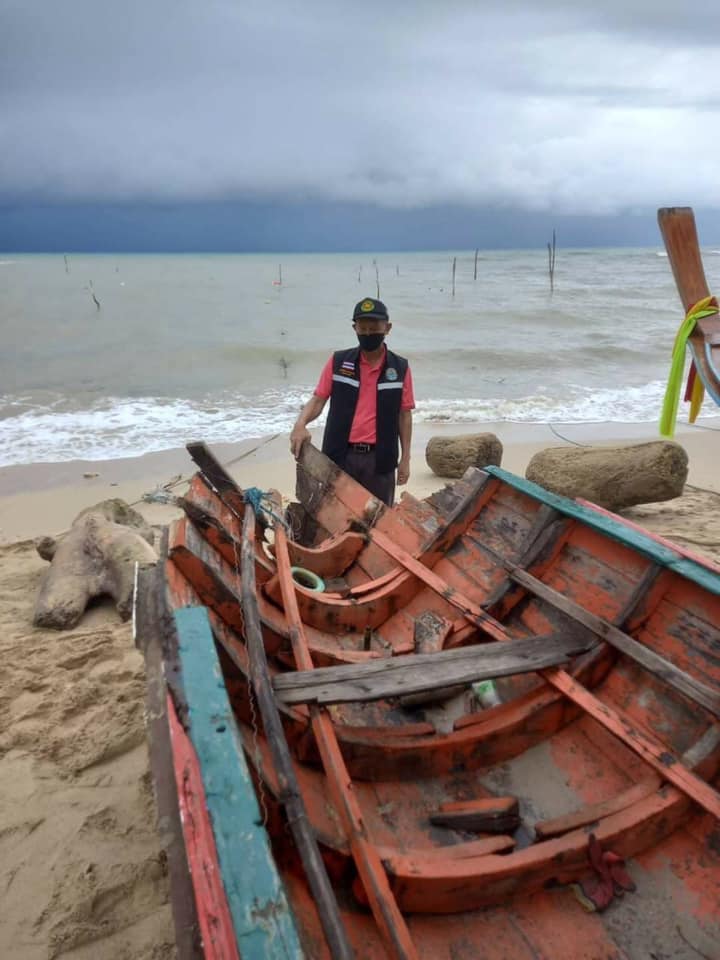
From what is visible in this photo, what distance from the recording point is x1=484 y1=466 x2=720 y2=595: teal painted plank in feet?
9.16

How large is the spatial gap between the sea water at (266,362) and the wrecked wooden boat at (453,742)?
23.8 feet

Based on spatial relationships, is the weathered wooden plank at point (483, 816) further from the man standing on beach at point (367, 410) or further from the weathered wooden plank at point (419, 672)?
the man standing on beach at point (367, 410)

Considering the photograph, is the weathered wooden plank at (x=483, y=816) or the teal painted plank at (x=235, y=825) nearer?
the teal painted plank at (x=235, y=825)

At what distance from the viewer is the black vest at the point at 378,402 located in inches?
193

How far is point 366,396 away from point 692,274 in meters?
2.48

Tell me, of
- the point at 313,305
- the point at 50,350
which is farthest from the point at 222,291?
the point at 50,350

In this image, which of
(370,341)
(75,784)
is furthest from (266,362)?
(75,784)

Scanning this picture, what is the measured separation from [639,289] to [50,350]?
3630 centimetres

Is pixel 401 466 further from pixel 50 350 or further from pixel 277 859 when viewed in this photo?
pixel 50 350

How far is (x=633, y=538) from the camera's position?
3123mm

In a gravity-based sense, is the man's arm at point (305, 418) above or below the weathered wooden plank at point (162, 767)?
above

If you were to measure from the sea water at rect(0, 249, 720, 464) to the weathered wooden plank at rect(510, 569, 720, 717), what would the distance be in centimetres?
788

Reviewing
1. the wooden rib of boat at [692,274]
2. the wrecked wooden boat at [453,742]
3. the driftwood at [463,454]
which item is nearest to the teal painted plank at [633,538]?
Result: the wrecked wooden boat at [453,742]

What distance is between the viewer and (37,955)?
8.14 feet
